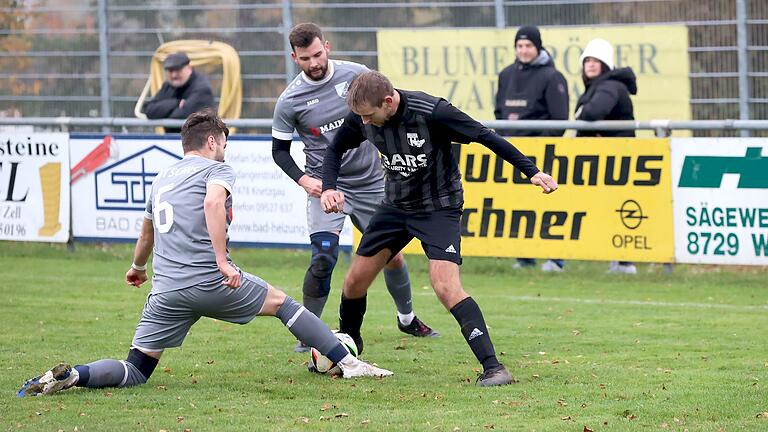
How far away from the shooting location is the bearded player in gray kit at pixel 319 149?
9.08 m

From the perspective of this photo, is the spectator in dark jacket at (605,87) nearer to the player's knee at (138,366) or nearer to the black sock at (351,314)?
the black sock at (351,314)

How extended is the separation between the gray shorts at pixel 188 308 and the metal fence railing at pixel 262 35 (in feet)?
28.5

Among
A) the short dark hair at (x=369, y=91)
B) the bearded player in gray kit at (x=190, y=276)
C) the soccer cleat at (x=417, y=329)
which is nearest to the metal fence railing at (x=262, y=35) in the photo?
the soccer cleat at (x=417, y=329)

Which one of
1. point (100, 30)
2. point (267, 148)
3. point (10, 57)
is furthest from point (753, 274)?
point (10, 57)

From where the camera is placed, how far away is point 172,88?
15.6m

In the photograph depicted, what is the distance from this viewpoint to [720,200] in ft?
39.8

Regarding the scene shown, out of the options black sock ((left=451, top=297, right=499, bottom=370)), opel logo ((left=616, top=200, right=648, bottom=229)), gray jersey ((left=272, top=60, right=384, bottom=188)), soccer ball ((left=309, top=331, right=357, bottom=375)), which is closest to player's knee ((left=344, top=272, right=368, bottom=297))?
soccer ball ((left=309, top=331, right=357, bottom=375))

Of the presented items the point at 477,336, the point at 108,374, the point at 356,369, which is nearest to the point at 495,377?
the point at 477,336

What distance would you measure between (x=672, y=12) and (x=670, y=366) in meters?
7.79

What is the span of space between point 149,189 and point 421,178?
7.07m

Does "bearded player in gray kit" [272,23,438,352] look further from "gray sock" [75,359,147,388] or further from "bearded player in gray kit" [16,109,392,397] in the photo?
"gray sock" [75,359,147,388]

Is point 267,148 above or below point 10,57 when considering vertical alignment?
below

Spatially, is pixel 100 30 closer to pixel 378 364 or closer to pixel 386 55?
pixel 386 55

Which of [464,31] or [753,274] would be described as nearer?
[753,274]
